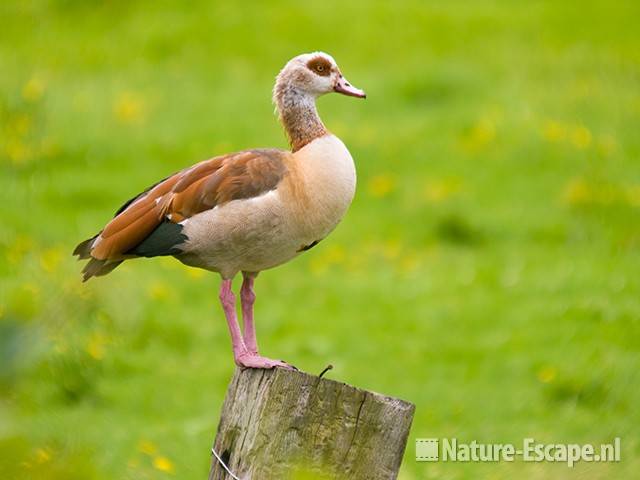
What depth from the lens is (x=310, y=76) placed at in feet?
14.0

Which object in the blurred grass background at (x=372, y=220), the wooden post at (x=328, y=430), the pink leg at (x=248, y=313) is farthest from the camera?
the blurred grass background at (x=372, y=220)

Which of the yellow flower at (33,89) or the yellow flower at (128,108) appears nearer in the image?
the yellow flower at (33,89)

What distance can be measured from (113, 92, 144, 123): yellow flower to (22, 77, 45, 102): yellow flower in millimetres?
1045

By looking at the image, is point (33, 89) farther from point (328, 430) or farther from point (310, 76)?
point (328, 430)

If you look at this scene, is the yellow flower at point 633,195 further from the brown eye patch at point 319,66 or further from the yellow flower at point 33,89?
the brown eye patch at point 319,66

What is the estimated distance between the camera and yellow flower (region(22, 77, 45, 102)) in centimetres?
1234

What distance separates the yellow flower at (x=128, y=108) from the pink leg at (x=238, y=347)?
10.6 metres

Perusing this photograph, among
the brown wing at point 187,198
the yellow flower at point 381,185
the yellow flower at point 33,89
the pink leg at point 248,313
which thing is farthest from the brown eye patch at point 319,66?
the yellow flower at point 381,185

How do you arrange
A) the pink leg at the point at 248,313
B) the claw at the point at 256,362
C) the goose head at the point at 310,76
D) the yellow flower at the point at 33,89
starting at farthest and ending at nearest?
the yellow flower at the point at 33,89
the goose head at the point at 310,76
the pink leg at the point at 248,313
the claw at the point at 256,362

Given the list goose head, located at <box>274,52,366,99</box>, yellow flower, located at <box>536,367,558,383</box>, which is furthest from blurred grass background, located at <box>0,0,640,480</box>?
goose head, located at <box>274,52,366,99</box>

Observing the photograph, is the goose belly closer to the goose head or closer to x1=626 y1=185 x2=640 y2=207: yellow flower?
the goose head

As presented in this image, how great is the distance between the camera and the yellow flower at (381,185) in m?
12.7

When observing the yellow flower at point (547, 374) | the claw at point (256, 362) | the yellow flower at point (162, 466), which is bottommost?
the claw at point (256, 362)

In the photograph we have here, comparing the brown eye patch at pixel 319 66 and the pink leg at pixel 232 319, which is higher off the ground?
the brown eye patch at pixel 319 66
